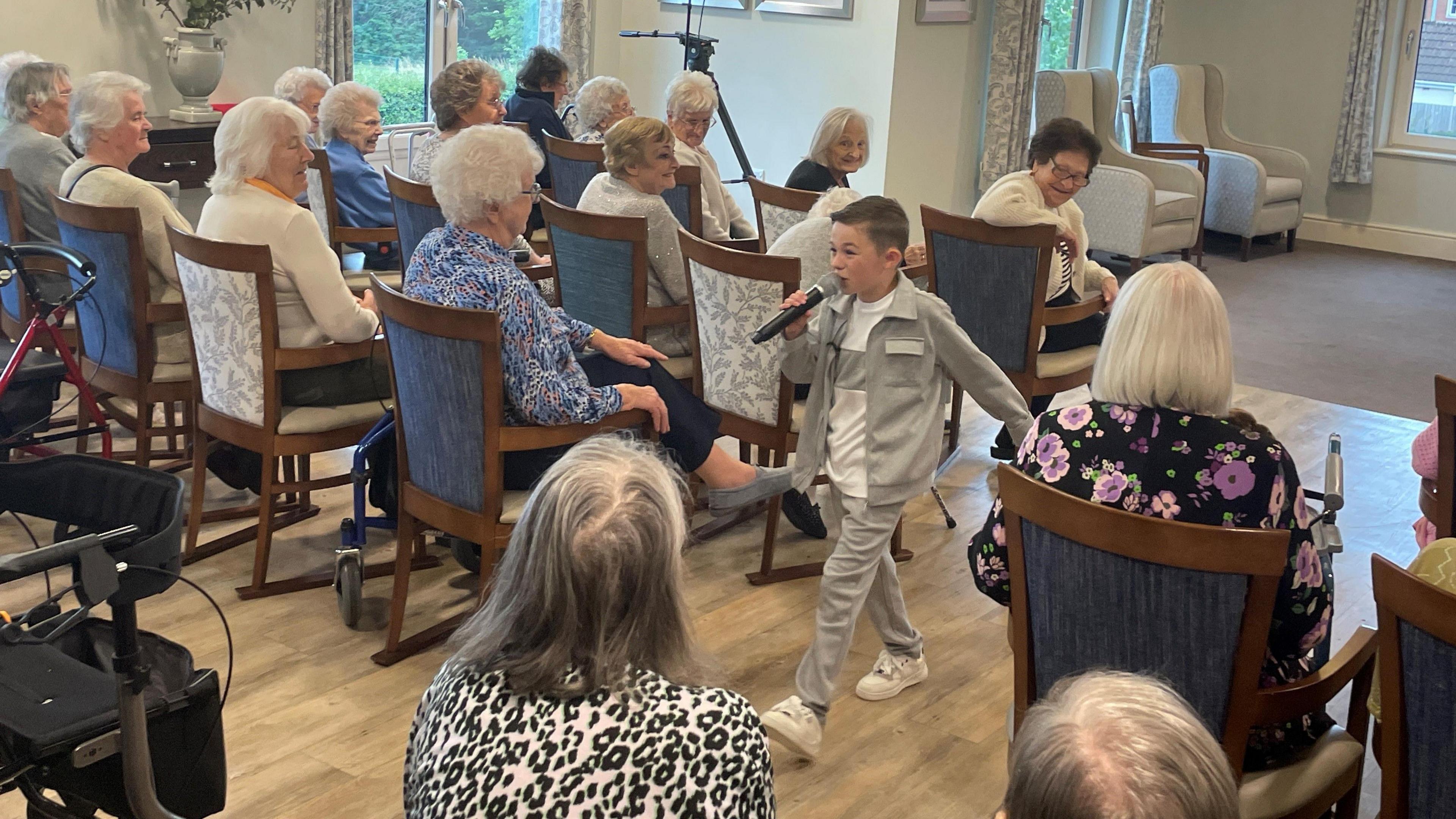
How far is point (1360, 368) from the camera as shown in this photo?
243 inches

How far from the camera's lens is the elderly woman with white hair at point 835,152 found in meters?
4.61

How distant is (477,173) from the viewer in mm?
2916

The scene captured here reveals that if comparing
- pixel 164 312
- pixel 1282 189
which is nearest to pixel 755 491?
pixel 164 312

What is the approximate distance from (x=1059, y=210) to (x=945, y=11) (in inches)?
139

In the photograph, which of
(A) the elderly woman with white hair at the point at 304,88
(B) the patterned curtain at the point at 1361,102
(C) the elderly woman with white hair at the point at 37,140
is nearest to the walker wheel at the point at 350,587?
(C) the elderly woman with white hair at the point at 37,140

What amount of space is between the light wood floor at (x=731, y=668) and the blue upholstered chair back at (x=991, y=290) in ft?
1.72

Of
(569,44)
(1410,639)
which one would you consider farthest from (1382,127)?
(1410,639)

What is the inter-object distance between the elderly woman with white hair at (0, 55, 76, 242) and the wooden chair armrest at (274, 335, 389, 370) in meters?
1.44

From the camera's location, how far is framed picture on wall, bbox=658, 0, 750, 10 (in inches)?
305

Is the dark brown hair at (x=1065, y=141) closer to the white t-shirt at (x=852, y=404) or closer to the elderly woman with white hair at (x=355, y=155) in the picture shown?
the white t-shirt at (x=852, y=404)

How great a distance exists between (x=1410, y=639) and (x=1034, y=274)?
2393 millimetres

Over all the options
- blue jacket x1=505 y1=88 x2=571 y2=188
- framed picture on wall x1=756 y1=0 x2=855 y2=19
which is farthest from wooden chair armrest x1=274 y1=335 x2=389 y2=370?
framed picture on wall x1=756 y1=0 x2=855 y2=19

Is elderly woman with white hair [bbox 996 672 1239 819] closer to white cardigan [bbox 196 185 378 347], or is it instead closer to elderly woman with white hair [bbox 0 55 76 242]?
white cardigan [bbox 196 185 378 347]

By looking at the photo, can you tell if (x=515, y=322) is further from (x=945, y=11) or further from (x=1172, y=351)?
(x=945, y=11)
